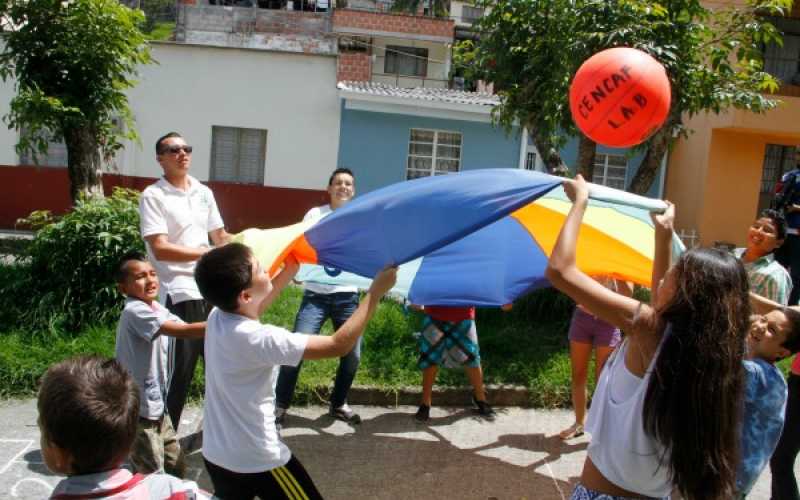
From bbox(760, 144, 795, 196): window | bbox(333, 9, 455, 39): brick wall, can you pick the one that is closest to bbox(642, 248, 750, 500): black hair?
bbox(760, 144, 795, 196): window

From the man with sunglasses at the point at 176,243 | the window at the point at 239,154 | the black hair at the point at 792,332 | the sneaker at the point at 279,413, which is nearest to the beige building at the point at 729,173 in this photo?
the window at the point at 239,154

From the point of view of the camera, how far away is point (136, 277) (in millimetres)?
3213

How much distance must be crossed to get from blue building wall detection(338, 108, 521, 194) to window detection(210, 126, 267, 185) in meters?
1.79

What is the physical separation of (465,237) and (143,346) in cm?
206

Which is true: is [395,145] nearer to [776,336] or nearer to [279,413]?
[279,413]

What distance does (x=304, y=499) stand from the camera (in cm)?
258

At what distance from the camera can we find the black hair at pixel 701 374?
6.55ft

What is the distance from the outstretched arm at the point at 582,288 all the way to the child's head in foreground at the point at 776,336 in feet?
3.83

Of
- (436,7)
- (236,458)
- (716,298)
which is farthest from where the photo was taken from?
(436,7)

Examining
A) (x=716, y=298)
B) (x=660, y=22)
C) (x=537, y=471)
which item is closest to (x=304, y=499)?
(x=716, y=298)

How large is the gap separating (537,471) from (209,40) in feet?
76.6

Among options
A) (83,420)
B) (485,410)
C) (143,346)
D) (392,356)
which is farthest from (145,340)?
(392,356)

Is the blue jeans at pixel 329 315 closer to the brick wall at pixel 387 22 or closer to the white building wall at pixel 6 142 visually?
the white building wall at pixel 6 142

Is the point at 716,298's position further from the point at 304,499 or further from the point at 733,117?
the point at 733,117
